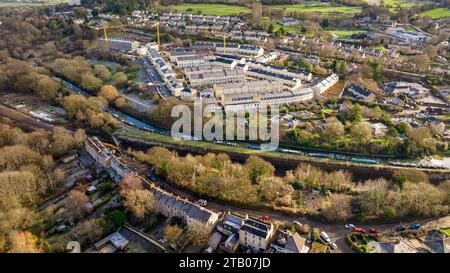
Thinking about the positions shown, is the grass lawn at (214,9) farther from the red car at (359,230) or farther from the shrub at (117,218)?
the red car at (359,230)

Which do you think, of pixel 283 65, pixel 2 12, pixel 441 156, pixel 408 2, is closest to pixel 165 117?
pixel 283 65

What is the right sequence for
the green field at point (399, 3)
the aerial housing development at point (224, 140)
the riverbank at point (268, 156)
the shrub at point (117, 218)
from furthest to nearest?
1. the green field at point (399, 3)
2. the riverbank at point (268, 156)
3. the shrub at point (117, 218)
4. the aerial housing development at point (224, 140)

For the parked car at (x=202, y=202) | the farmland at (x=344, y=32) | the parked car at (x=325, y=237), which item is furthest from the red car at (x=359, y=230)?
the farmland at (x=344, y=32)

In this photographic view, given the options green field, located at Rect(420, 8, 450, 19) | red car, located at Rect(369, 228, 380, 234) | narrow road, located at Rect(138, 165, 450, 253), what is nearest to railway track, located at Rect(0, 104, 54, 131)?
narrow road, located at Rect(138, 165, 450, 253)

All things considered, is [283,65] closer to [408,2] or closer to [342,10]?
[342,10]

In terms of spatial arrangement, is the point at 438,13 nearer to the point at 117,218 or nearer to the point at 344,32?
the point at 344,32

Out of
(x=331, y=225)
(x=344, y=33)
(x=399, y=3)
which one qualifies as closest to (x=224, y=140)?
(x=331, y=225)
